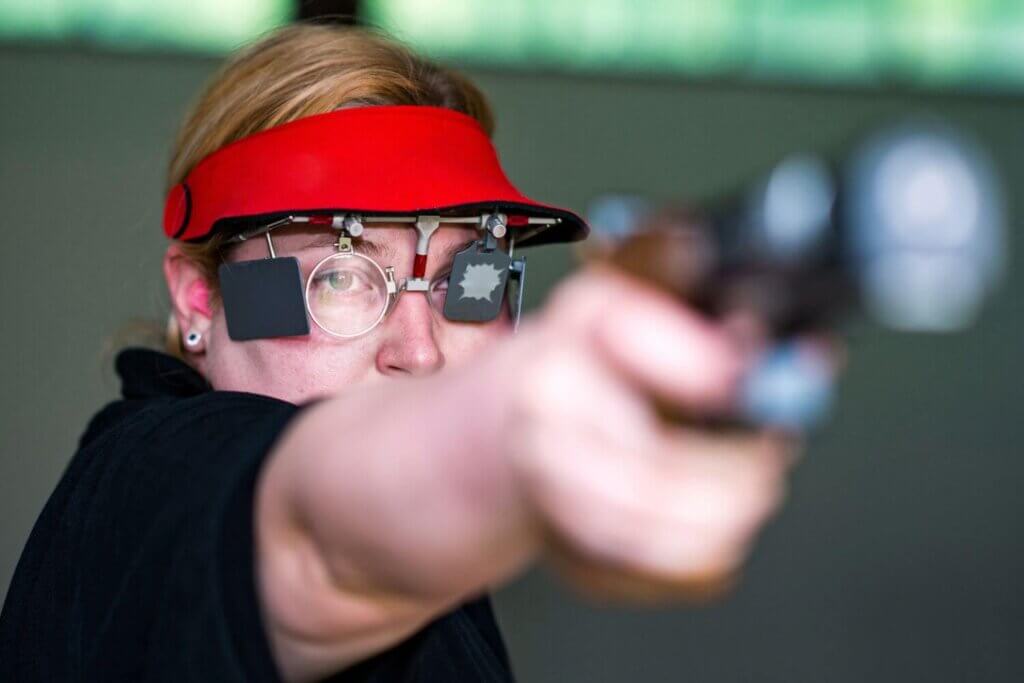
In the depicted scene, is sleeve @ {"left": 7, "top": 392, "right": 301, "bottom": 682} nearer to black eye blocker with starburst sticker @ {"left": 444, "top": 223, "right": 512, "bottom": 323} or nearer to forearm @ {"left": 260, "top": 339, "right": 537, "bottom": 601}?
forearm @ {"left": 260, "top": 339, "right": 537, "bottom": 601}

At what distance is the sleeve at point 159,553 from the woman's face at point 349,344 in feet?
0.53

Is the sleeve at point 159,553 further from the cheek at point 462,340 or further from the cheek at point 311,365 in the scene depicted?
the cheek at point 462,340

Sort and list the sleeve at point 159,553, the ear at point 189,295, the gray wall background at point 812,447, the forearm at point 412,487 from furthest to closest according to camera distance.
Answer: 1. the gray wall background at point 812,447
2. the ear at point 189,295
3. the sleeve at point 159,553
4. the forearm at point 412,487

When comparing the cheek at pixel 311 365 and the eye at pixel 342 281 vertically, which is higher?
the eye at pixel 342 281

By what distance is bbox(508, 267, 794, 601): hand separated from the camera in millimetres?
390

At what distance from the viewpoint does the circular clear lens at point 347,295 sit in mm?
1049

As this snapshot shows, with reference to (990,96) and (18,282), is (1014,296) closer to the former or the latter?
(990,96)

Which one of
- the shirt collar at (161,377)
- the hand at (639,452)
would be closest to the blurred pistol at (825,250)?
the hand at (639,452)

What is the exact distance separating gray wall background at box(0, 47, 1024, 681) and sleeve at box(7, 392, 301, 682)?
1.65 m

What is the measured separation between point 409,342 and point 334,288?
9cm

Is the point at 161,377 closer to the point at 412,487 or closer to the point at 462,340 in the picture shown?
the point at 462,340

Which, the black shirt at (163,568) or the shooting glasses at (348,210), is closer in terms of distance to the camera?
the black shirt at (163,568)

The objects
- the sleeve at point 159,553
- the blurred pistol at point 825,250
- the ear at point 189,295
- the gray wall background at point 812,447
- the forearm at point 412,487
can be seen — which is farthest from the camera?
the gray wall background at point 812,447

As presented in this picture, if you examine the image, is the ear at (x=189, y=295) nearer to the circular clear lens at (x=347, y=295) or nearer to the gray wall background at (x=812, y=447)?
the circular clear lens at (x=347, y=295)
